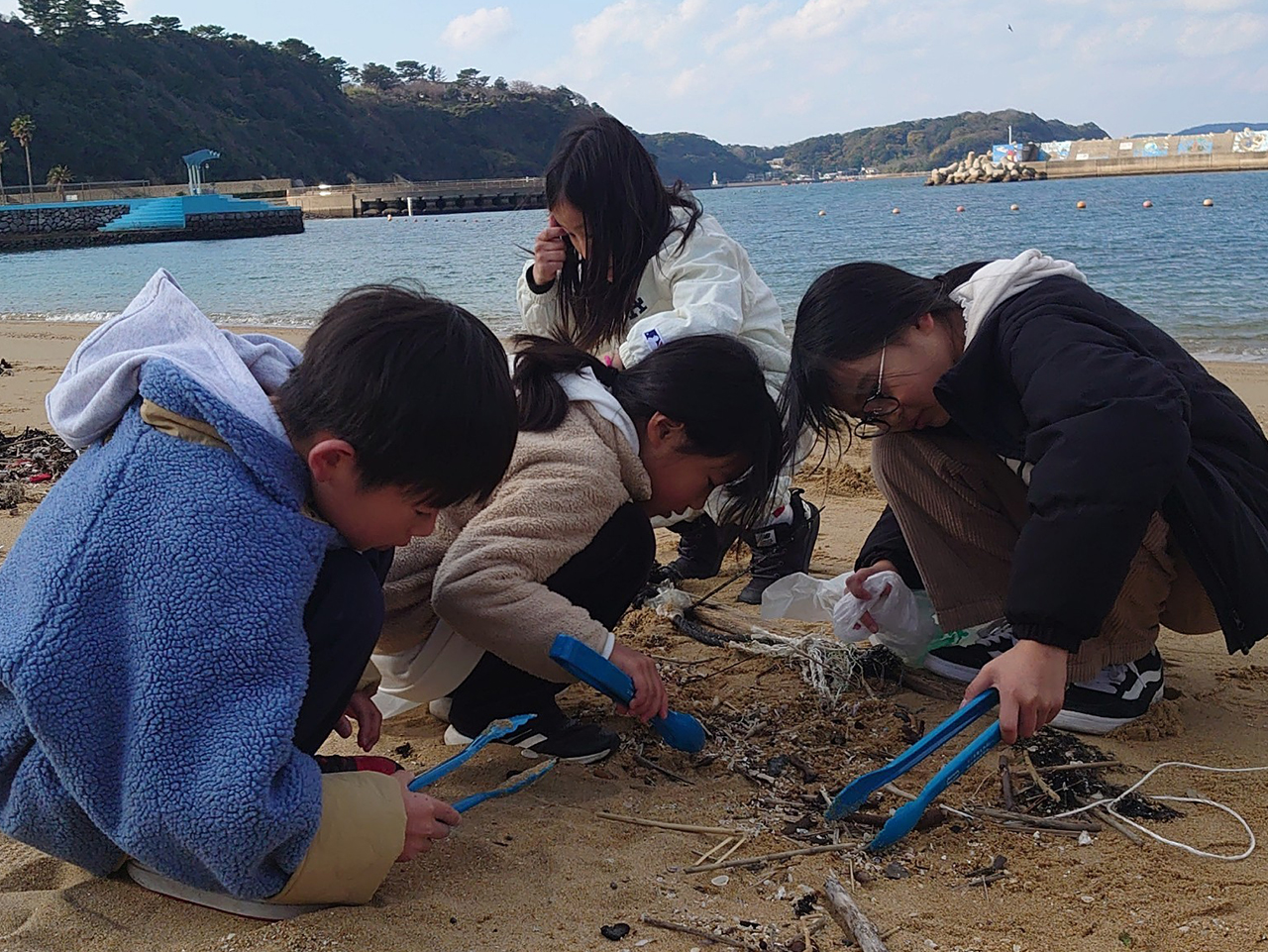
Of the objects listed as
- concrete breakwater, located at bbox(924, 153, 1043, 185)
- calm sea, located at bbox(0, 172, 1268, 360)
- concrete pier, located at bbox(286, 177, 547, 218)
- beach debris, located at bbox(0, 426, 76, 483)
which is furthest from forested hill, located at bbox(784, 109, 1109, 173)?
beach debris, located at bbox(0, 426, 76, 483)

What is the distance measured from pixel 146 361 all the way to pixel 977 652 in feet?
6.27

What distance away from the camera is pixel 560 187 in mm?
3359

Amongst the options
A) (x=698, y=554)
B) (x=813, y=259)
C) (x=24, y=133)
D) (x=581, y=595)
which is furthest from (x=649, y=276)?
(x=24, y=133)

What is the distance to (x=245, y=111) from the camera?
3046 inches

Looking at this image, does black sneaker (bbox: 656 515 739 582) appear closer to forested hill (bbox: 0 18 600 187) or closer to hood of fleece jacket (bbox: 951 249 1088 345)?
hood of fleece jacket (bbox: 951 249 1088 345)

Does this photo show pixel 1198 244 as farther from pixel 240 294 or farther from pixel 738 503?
pixel 738 503

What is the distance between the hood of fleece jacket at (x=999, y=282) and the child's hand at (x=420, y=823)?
1.42 metres

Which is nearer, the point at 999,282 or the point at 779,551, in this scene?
the point at 999,282

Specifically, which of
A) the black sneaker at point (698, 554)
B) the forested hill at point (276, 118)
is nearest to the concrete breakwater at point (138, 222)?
the forested hill at point (276, 118)

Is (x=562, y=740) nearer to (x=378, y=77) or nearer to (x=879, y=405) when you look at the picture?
(x=879, y=405)

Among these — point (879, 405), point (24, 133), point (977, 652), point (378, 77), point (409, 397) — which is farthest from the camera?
point (378, 77)

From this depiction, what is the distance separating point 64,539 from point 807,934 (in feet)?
3.72

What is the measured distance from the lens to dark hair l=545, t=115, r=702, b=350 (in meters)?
3.36

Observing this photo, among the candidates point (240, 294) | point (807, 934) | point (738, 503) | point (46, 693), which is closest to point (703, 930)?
point (807, 934)
